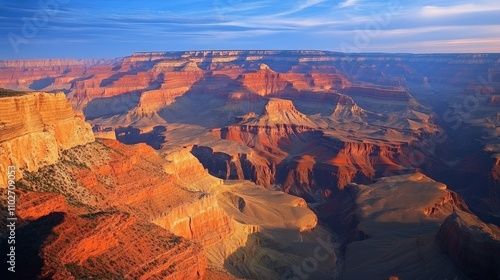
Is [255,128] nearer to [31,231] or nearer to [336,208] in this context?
[336,208]

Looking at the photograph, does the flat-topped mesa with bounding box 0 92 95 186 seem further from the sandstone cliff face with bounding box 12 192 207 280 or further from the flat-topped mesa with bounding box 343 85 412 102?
the flat-topped mesa with bounding box 343 85 412 102

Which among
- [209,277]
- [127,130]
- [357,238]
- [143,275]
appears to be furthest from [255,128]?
[143,275]

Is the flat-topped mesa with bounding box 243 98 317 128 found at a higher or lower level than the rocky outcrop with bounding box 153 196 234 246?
lower

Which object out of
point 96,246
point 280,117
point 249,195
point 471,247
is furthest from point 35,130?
point 280,117

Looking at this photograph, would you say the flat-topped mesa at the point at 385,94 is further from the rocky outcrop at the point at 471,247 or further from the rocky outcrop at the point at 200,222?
the rocky outcrop at the point at 200,222

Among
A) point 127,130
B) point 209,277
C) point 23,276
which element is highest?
point 23,276

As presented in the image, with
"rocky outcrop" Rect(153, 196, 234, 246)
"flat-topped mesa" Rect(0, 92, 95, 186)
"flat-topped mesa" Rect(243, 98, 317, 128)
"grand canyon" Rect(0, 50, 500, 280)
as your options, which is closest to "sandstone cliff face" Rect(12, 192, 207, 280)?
"grand canyon" Rect(0, 50, 500, 280)
